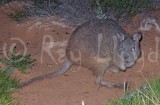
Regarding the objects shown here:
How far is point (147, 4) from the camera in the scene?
27.6 ft

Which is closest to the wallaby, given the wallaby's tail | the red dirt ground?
the wallaby's tail

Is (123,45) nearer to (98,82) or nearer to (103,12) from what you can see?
(98,82)

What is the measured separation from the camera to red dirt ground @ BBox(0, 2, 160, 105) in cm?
569

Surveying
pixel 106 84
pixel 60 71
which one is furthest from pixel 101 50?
pixel 60 71

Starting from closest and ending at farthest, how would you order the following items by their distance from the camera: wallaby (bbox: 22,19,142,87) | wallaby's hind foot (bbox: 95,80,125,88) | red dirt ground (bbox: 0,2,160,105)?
red dirt ground (bbox: 0,2,160,105) < wallaby's hind foot (bbox: 95,80,125,88) < wallaby (bbox: 22,19,142,87)

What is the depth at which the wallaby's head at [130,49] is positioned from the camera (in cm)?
611

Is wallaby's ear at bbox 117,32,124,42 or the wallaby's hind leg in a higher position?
wallaby's ear at bbox 117,32,124,42

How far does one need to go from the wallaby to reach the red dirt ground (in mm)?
141

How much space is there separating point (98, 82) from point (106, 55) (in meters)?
0.38

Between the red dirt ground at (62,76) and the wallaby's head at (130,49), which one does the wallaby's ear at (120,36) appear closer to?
the wallaby's head at (130,49)

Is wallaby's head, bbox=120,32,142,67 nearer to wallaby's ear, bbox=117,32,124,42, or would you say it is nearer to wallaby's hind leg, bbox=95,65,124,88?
wallaby's ear, bbox=117,32,124,42

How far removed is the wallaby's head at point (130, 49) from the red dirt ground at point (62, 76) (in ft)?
1.02

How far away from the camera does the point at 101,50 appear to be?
6.21 metres

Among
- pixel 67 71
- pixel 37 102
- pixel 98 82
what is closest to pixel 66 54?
pixel 67 71
